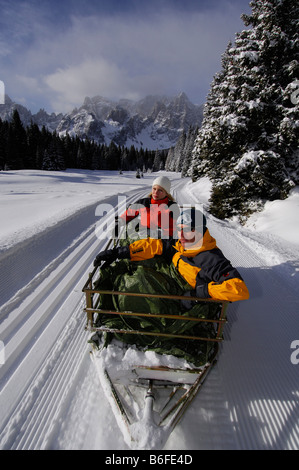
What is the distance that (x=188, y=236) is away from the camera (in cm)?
252

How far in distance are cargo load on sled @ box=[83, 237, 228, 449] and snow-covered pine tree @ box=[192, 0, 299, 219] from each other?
25.7 ft

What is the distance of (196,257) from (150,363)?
1202 millimetres

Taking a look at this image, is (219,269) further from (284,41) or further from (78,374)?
(284,41)

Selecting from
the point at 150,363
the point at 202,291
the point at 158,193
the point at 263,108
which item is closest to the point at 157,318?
the point at 150,363

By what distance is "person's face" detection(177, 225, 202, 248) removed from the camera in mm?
2484

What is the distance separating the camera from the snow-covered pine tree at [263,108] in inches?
303

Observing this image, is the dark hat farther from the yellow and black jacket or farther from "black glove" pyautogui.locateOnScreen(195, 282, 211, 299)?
"black glove" pyautogui.locateOnScreen(195, 282, 211, 299)

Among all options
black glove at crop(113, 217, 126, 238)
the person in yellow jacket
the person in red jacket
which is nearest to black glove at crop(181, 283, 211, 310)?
the person in yellow jacket

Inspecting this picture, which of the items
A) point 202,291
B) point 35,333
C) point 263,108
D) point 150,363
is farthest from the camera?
point 263,108

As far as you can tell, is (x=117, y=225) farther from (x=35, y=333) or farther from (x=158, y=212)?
(x=35, y=333)

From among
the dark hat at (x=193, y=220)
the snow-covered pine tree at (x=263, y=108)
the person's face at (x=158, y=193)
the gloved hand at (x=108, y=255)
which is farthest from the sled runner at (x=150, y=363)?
the snow-covered pine tree at (x=263, y=108)

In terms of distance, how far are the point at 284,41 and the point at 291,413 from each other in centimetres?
1101

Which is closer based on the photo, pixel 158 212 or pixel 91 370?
pixel 91 370
